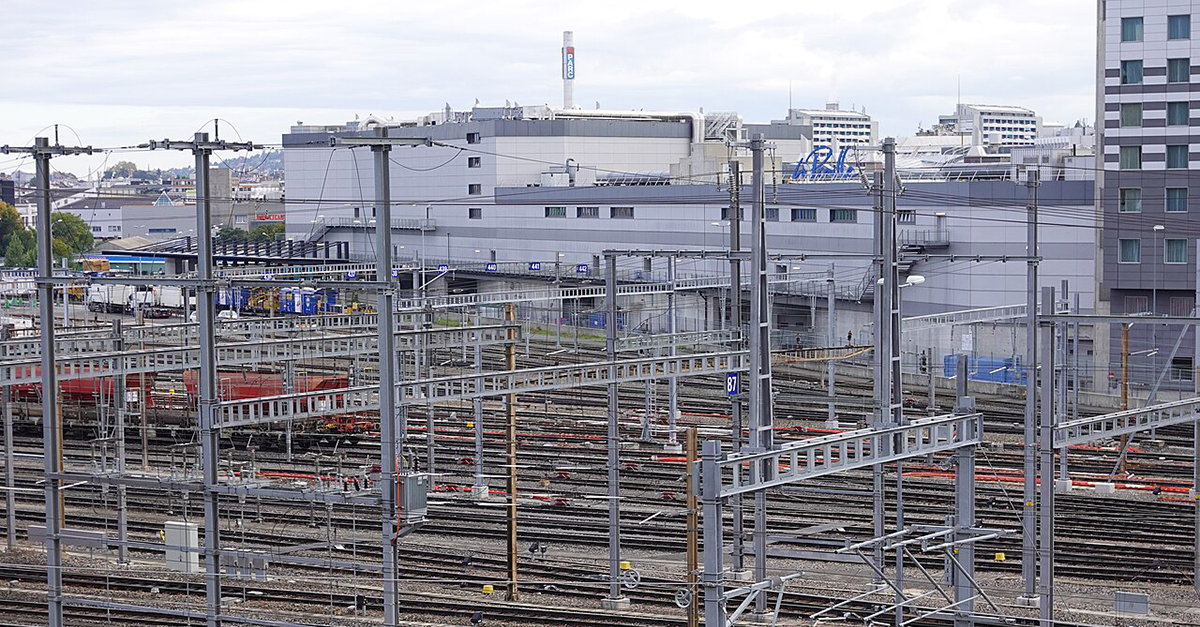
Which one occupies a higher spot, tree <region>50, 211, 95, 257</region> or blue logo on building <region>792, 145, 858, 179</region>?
blue logo on building <region>792, 145, 858, 179</region>

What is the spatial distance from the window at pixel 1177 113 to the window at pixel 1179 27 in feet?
5.88

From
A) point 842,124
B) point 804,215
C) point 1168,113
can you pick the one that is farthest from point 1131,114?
point 842,124

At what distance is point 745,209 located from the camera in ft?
155

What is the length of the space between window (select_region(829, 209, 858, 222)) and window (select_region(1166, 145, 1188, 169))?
367 inches

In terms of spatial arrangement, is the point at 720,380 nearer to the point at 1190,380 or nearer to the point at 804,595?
the point at 1190,380

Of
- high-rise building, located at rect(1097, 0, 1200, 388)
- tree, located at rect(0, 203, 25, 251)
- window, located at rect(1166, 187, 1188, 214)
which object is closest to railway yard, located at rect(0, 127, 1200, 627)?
high-rise building, located at rect(1097, 0, 1200, 388)

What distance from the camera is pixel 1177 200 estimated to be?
40094mm

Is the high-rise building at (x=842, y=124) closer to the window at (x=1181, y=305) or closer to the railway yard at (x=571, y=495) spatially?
the window at (x=1181, y=305)

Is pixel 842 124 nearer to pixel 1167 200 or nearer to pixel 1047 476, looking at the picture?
pixel 1167 200

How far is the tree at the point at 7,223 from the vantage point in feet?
241

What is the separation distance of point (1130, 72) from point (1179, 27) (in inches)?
66.7

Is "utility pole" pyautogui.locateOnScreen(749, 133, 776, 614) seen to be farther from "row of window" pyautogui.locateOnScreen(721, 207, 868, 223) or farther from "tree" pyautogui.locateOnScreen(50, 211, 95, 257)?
"tree" pyautogui.locateOnScreen(50, 211, 95, 257)

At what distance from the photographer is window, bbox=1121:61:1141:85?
131 feet

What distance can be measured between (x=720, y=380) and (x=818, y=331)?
5.12m
